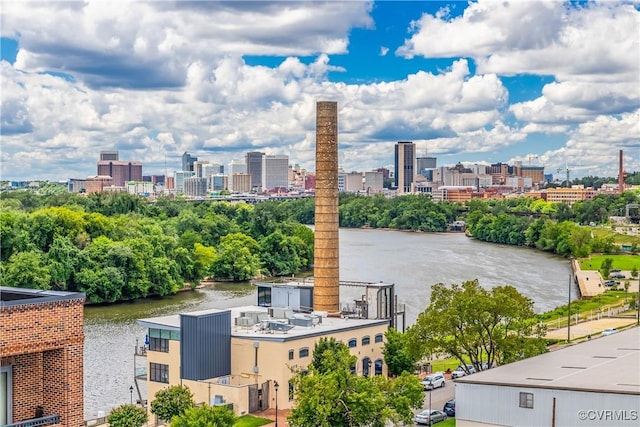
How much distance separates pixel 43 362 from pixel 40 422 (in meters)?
0.84

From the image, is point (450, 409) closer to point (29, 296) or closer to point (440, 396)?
point (440, 396)

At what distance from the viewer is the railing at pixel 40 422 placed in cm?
1268

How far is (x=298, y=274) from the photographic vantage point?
9956 centimetres

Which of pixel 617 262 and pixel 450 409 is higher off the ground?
pixel 617 262

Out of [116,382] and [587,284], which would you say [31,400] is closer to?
[116,382]

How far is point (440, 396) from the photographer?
3678 centimetres

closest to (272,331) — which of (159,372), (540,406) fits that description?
(159,372)

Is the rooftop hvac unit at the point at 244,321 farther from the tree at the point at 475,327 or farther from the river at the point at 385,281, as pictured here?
the tree at the point at 475,327

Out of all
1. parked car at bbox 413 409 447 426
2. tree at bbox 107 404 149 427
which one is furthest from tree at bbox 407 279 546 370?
tree at bbox 107 404 149 427

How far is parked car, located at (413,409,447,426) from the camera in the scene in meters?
31.9

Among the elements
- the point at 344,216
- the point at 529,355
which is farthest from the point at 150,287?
the point at 344,216

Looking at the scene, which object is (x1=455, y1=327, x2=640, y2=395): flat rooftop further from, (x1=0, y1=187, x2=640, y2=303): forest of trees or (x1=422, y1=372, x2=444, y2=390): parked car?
(x1=0, y1=187, x2=640, y2=303): forest of trees

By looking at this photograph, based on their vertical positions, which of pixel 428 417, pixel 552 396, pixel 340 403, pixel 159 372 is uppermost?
pixel 552 396

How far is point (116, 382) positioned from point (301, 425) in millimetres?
15443
